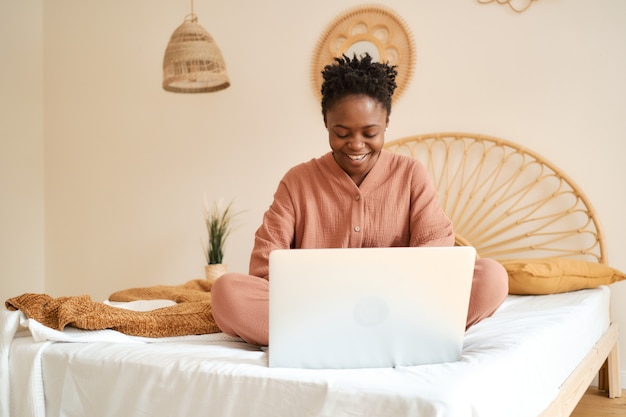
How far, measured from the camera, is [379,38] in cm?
324

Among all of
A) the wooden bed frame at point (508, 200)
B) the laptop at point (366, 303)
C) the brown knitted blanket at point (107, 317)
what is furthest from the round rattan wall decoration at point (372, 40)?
the laptop at point (366, 303)

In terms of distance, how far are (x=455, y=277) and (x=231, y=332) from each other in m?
0.59

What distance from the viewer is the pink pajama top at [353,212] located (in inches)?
65.1

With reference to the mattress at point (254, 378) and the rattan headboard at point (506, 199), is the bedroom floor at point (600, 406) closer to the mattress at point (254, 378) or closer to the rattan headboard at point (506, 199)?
the rattan headboard at point (506, 199)

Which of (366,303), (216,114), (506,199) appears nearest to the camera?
(366,303)

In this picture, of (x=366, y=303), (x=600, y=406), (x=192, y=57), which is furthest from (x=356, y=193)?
(x=192, y=57)

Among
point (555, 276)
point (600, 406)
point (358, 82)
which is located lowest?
point (600, 406)

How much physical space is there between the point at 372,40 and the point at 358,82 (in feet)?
5.48

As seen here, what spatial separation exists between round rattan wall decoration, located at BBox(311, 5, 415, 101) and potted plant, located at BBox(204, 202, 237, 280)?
830mm

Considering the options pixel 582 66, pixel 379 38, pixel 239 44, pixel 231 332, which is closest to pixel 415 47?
pixel 379 38

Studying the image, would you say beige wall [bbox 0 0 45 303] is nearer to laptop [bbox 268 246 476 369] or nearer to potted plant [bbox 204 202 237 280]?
potted plant [bbox 204 202 237 280]

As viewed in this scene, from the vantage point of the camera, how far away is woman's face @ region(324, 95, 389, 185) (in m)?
1.64

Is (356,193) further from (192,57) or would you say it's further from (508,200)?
(192,57)

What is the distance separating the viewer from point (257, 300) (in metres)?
1.46
